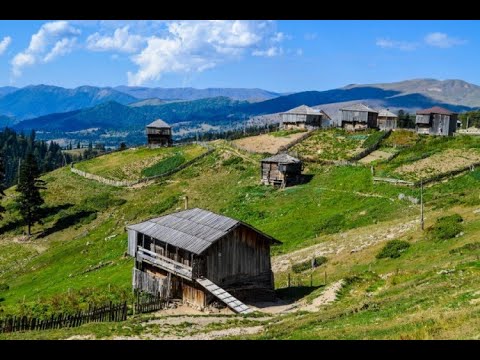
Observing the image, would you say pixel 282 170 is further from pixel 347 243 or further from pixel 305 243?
pixel 347 243

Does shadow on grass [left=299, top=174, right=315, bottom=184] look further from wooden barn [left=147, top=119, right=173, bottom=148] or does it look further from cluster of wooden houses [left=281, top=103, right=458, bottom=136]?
wooden barn [left=147, top=119, right=173, bottom=148]

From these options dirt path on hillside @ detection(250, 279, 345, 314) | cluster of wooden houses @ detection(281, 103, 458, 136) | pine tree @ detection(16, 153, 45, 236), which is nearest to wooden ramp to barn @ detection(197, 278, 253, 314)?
dirt path on hillside @ detection(250, 279, 345, 314)

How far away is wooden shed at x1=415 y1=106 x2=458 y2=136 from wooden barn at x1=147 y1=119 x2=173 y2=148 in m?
53.9

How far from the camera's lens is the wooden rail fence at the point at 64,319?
27250mm

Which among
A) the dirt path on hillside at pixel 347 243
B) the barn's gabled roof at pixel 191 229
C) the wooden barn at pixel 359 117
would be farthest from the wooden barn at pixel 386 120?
the barn's gabled roof at pixel 191 229

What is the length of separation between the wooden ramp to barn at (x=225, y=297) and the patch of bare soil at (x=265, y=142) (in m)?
59.9

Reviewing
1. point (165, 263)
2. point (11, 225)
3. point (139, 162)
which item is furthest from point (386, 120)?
point (165, 263)

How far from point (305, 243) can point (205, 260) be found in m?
18.2

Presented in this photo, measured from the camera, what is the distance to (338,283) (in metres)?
35.1

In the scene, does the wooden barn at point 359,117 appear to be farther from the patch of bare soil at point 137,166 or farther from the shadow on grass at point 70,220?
the shadow on grass at point 70,220

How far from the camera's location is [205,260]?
3494 centimetres

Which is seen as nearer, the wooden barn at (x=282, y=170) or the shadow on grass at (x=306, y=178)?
the wooden barn at (x=282, y=170)

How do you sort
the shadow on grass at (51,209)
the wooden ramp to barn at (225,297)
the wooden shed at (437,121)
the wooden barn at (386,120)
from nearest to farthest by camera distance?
the wooden ramp to barn at (225,297)
the shadow on grass at (51,209)
the wooden shed at (437,121)
the wooden barn at (386,120)
